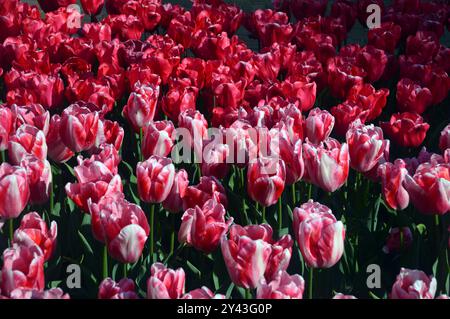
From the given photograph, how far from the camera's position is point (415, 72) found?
3125 millimetres

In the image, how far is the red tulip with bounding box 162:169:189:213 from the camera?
213cm

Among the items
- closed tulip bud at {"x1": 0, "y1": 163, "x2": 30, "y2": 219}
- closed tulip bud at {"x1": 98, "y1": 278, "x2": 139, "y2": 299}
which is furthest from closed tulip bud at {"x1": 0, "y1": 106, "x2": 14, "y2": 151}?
closed tulip bud at {"x1": 98, "y1": 278, "x2": 139, "y2": 299}

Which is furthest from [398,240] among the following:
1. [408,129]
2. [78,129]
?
[78,129]

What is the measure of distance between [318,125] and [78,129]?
0.70 metres

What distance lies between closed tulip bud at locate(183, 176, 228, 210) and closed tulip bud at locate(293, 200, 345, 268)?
11.1 inches

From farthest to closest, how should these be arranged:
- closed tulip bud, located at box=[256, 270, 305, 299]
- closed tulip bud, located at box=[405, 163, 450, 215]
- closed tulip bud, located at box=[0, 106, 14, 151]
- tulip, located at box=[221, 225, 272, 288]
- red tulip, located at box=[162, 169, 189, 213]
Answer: closed tulip bud, located at box=[0, 106, 14, 151], red tulip, located at box=[162, 169, 189, 213], closed tulip bud, located at box=[405, 163, 450, 215], tulip, located at box=[221, 225, 272, 288], closed tulip bud, located at box=[256, 270, 305, 299]

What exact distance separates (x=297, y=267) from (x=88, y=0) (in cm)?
214

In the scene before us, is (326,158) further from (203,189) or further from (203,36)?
(203,36)

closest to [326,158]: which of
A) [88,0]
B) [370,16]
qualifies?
[370,16]

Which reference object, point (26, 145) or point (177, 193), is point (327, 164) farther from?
point (26, 145)

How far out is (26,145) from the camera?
226cm

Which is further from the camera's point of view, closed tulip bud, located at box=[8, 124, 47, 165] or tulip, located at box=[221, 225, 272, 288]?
closed tulip bud, located at box=[8, 124, 47, 165]

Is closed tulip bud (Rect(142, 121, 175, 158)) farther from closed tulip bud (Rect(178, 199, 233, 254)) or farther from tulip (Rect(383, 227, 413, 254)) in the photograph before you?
tulip (Rect(383, 227, 413, 254))

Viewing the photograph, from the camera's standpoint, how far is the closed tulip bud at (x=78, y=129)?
2.33 metres
